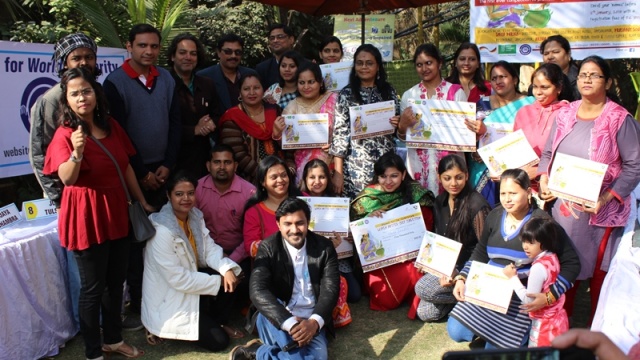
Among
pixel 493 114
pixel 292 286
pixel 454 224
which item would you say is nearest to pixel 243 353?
pixel 292 286

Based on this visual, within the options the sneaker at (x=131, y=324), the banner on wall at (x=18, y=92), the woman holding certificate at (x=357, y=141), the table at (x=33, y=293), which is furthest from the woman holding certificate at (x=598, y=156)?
the banner on wall at (x=18, y=92)

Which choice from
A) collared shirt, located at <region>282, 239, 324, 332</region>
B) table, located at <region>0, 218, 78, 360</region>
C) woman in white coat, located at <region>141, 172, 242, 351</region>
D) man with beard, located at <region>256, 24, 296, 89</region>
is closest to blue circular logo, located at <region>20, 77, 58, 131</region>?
table, located at <region>0, 218, 78, 360</region>

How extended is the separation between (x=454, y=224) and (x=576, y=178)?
100 cm

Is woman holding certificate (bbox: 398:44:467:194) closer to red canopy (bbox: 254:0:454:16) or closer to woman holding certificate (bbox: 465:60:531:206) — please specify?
woman holding certificate (bbox: 465:60:531:206)

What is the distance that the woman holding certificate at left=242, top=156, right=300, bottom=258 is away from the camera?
441cm

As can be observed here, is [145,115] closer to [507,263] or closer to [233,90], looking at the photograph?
[233,90]

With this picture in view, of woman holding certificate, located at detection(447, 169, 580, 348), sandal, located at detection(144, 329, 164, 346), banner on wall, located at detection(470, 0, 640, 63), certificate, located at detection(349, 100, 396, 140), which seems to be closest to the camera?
woman holding certificate, located at detection(447, 169, 580, 348)

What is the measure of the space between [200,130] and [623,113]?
300 cm

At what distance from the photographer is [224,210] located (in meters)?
4.59

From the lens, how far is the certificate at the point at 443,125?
4.64m

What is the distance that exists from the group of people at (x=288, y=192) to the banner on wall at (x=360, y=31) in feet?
8.87

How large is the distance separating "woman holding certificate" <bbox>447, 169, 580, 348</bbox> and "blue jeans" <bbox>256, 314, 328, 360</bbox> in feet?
2.90

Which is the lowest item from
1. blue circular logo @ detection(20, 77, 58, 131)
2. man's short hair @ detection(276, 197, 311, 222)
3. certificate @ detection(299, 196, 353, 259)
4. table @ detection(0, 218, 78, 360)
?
table @ detection(0, 218, 78, 360)

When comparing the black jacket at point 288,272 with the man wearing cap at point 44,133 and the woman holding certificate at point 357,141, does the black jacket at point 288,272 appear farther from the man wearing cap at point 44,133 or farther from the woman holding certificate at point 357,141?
the man wearing cap at point 44,133
